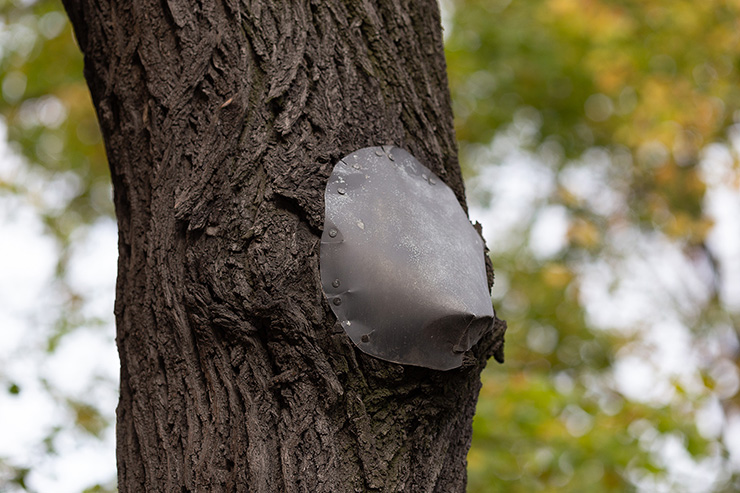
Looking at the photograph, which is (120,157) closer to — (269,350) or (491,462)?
(269,350)

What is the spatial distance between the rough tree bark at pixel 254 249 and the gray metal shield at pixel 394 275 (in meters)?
0.03

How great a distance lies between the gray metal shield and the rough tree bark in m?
0.03

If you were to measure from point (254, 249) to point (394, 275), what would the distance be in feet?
0.82

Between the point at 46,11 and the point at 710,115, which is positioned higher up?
the point at 46,11

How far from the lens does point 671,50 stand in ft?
17.8

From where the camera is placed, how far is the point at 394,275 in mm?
1150

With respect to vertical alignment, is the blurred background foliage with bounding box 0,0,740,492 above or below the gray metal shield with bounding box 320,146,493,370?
above

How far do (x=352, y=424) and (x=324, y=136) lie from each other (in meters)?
0.53

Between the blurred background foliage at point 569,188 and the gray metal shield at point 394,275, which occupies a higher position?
the blurred background foliage at point 569,188

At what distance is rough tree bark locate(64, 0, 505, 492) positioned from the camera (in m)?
1.12

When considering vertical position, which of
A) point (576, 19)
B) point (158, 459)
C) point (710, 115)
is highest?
point (576, 19)

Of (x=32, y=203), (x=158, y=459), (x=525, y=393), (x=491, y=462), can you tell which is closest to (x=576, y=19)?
(x=525, y=393)

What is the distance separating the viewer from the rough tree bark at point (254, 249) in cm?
112

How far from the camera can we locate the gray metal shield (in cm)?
114
